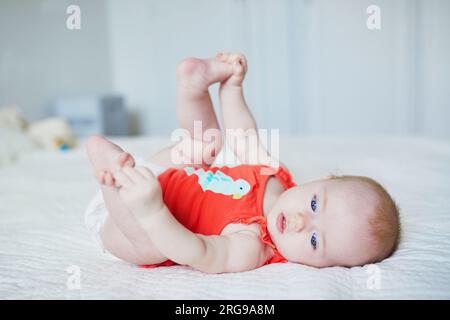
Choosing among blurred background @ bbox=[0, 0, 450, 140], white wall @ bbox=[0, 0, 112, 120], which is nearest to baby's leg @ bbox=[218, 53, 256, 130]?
white wall @ bbox=[0, 0, 112, 120]

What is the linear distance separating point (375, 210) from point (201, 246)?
1.07 ft

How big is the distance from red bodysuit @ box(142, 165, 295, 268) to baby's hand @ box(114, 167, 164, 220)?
204mm

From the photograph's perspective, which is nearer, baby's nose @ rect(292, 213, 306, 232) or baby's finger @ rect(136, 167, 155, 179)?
baby's finger @ rect(136, 167, 155, 179)

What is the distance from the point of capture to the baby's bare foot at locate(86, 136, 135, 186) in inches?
30.9

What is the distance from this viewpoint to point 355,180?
3.17 feet

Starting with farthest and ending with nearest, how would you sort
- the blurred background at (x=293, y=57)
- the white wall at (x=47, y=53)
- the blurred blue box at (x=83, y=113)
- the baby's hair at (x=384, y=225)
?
the blurred background at (x=293, y=57), the blurred blue box at (x=83, y=113), the white wall at (x=47, y=53), the baby's hair at (x=384, y=225)

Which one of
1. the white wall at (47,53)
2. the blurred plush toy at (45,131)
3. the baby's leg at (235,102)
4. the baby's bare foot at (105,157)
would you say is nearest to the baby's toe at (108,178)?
the baby's bare foot at (105,157)

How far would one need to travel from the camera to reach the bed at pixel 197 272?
0.78 metres

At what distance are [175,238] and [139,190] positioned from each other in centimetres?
11

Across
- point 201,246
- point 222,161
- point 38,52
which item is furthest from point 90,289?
point 38,52

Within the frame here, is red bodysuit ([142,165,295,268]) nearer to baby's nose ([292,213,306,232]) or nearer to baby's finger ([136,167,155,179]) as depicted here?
baby's nose ([292,213,306,232])

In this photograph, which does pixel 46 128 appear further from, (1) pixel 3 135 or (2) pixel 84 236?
(2) pixel 84 236

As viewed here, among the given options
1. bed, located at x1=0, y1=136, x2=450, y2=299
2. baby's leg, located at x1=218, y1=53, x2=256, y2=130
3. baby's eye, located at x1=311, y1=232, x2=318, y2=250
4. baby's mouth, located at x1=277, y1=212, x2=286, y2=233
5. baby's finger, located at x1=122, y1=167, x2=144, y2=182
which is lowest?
bed, located at x1=0, y1=136, x2=450, y2=299

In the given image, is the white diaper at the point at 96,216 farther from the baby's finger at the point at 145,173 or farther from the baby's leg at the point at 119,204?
the baby's finger at the point at 145,173
